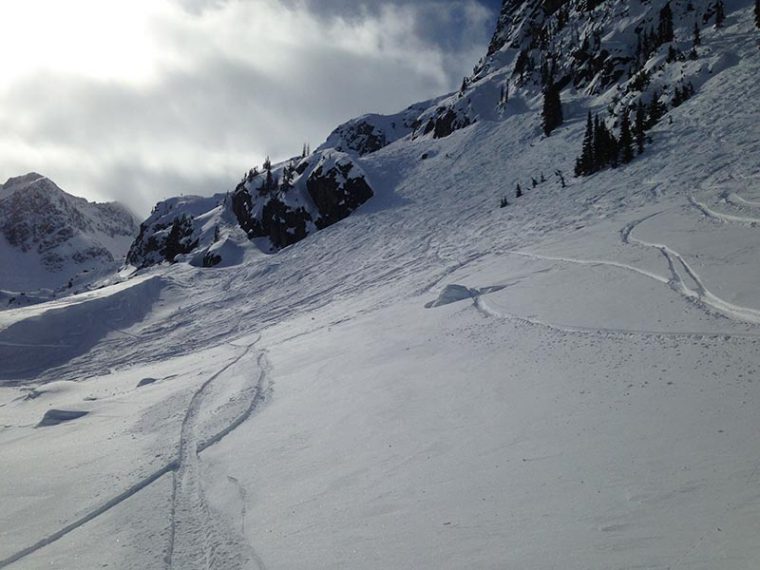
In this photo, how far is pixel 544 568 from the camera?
376 centimetres

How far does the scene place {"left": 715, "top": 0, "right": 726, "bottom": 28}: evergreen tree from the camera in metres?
46.0

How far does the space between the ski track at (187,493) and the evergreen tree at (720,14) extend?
58.3 metres

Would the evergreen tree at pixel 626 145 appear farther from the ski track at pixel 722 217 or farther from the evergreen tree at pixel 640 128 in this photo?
the ski track at pixel 722 217

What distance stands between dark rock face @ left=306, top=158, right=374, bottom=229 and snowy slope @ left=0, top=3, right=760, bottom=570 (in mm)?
35679

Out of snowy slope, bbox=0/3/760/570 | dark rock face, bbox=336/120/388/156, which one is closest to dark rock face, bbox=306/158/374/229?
snowy slope, bbox=0/3/760/570

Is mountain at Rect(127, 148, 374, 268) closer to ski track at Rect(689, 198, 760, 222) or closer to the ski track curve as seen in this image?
ski track at Rect(689, 198, 760, 222)

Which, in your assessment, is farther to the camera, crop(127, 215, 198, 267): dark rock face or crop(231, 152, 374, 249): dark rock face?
crop(127, 215, 198, 267): dark rock face

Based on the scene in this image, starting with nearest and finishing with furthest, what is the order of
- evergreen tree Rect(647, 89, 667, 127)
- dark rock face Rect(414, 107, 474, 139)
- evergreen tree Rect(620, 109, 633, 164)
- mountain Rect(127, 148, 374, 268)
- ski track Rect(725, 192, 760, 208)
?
1. ski track Rect(725, 192, 760, 208)
2. evergreen tree Rect(620, 109, 633, 164)
3. evergreen tree Rect(647, 89, 667, 127)
4. mountain Rect(127, 148, 374, 268)
5. dark rock face Rect(414, 107, 474, 139)

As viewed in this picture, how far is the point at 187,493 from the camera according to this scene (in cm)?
655

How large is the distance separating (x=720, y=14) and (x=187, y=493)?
207 ft

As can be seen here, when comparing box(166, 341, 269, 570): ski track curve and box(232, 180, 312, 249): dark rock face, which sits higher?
box(232, 180, 312, 249): dark rock face

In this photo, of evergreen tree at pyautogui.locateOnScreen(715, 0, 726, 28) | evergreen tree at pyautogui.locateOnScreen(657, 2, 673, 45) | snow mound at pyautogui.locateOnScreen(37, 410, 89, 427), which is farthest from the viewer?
evergreen tree at pyautogui.locateOnScreen(657, 2, 673, 45)

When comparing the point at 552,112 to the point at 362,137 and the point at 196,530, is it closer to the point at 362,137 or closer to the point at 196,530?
the point at 196,530

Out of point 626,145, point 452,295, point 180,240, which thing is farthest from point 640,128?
point 180,240
